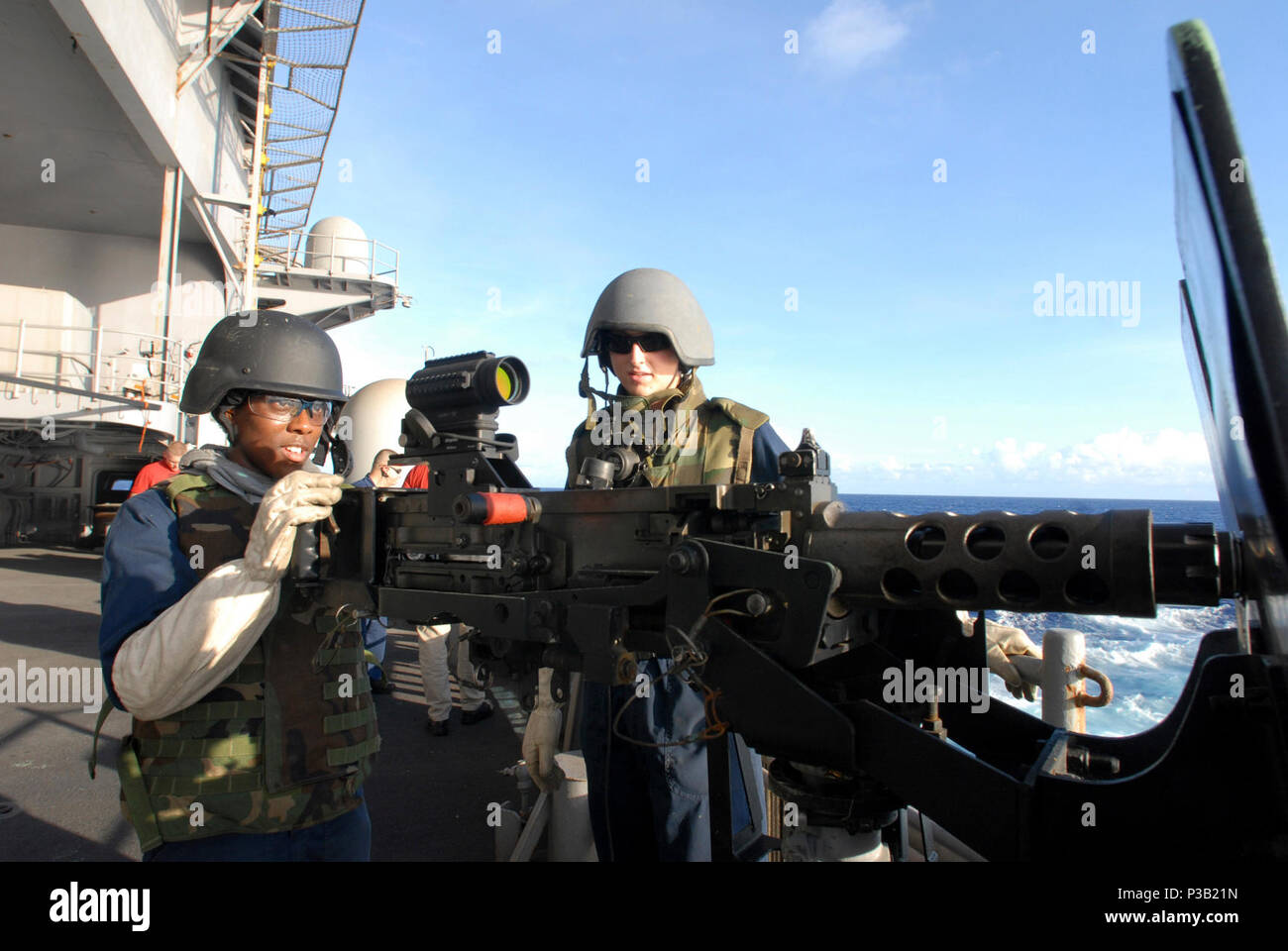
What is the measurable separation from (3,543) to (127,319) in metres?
8.18

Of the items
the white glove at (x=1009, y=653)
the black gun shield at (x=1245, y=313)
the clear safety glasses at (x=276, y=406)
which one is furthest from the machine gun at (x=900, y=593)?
the white glove at (x=1009, y=653)

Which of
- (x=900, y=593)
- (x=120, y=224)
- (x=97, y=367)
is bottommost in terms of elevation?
(x=900, y=593)

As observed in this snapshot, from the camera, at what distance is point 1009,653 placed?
16.6 feet

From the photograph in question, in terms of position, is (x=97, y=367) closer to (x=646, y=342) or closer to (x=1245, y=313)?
(x=646, y=342)

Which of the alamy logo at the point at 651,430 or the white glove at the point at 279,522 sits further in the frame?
the alamy logo at the point at 651,430

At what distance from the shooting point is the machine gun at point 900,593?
1.16 meters

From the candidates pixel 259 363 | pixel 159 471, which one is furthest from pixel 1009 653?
pixel 159 471

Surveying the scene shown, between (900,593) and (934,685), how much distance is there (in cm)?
35

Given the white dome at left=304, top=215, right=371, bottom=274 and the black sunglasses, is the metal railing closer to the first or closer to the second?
the white dome at left=304, top=215, right=371, bottom=274

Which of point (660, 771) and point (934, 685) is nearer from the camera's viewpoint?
point (934, 685)

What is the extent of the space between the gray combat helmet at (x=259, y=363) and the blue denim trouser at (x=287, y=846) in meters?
1.28

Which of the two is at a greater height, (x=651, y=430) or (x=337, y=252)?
(x=337, y=252)
